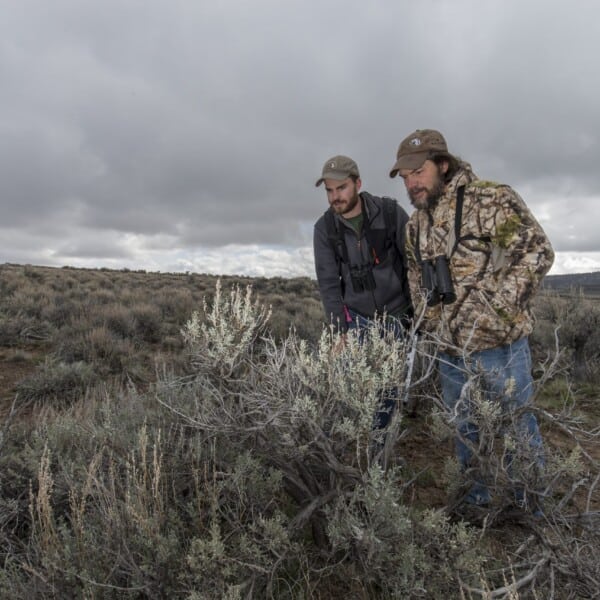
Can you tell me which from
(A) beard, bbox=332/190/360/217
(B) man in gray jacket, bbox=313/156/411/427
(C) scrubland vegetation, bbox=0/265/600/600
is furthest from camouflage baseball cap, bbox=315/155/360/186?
(C) scrubland vegetation, bbox=0/265/600/600

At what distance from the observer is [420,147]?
2912mm

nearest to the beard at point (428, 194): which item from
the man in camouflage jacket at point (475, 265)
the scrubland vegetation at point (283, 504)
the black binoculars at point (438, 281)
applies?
the man in camouflage jacket at point (475, 265)

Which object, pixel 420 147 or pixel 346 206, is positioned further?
pixel 346 206

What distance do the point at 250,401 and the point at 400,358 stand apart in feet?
3.16

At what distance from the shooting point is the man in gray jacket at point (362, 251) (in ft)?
12.0

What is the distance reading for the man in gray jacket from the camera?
144 inches

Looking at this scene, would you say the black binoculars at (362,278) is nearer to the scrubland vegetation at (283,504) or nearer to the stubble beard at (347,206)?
the stubble beard at (347,206)

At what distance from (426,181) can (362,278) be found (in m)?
1.02

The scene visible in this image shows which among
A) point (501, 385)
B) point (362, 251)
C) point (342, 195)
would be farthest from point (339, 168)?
point (501, 385)

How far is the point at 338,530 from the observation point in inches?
81.6

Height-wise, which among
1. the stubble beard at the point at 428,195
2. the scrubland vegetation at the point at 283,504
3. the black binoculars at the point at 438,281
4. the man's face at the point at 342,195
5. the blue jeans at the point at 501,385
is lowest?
the scrubland vegetation at the point at 283,504

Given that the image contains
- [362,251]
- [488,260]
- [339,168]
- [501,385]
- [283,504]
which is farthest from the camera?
[362,251]

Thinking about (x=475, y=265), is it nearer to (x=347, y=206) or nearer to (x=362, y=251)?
(x=362, y=251)

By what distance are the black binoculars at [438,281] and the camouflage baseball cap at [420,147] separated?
657 mm
